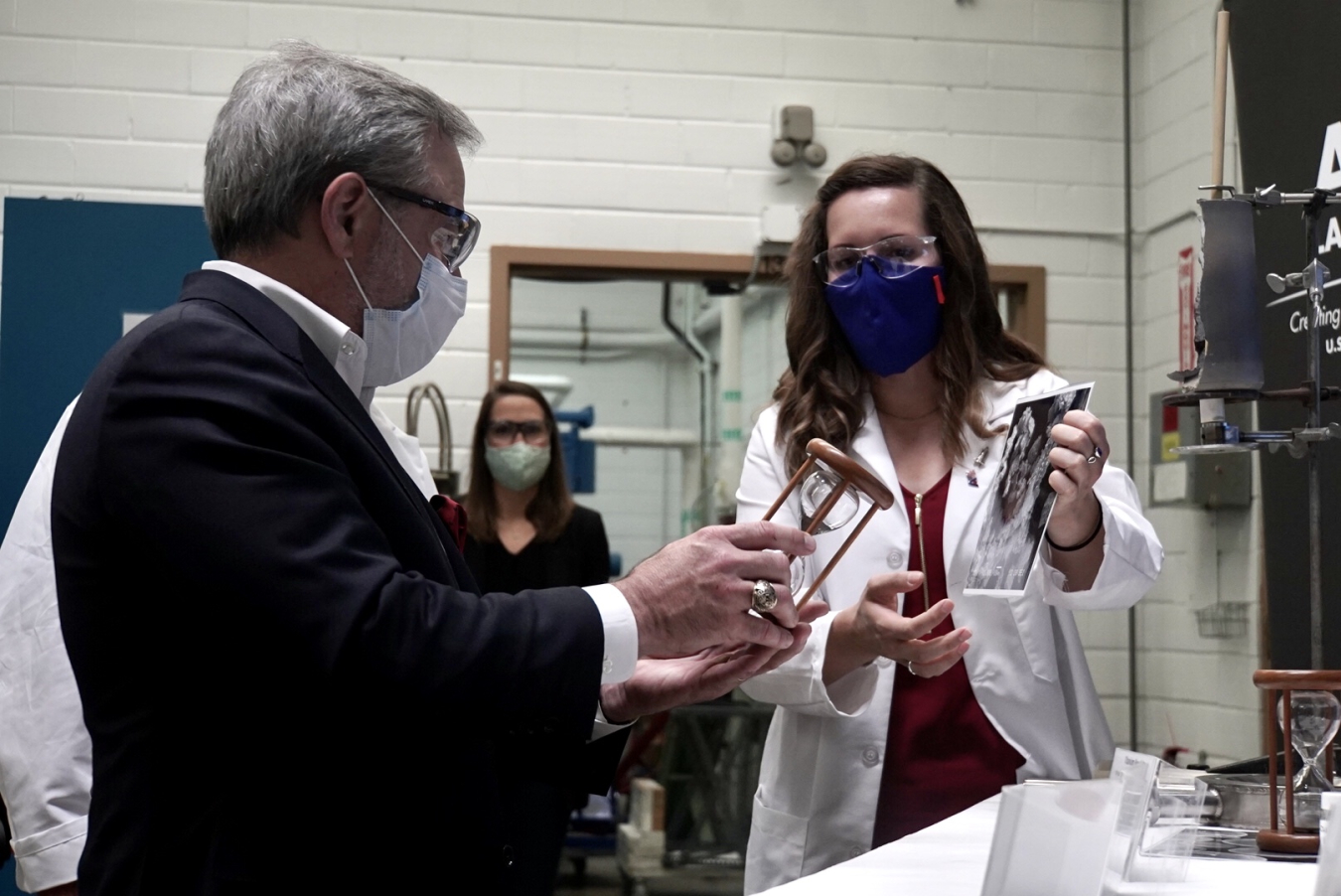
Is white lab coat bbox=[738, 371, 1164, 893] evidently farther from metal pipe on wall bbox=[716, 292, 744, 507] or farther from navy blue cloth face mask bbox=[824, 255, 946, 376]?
metal pipe on wall bbox=[716, 292, 744, 507]

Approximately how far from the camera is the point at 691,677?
1576 millimetres

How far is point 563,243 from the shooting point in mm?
4973

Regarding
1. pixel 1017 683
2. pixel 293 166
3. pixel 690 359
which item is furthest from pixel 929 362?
pixel 690 359

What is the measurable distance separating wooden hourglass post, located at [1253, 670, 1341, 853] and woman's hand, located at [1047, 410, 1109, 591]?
1.10ft

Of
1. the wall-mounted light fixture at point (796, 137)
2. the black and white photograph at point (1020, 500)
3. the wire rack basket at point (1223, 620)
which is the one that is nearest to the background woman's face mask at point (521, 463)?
the wall-mounted light fixture at point (796, 137)

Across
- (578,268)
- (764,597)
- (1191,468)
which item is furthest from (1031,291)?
(764,597)

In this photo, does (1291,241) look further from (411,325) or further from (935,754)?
(411,325)

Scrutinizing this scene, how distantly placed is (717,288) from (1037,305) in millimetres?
1157

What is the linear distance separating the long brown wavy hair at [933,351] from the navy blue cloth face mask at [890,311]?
4cm

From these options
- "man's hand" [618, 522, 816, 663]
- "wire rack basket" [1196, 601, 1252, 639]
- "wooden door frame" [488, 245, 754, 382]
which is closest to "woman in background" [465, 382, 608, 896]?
"wooden door frame" [488, 245, 754, 382]

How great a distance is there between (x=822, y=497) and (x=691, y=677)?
0.81ft

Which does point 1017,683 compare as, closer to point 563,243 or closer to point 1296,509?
point 1296,509

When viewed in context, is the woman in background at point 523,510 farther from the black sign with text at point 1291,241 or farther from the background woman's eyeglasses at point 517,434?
the black sign with text at point 1291,241

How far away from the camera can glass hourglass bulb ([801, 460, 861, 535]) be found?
4.76ft
